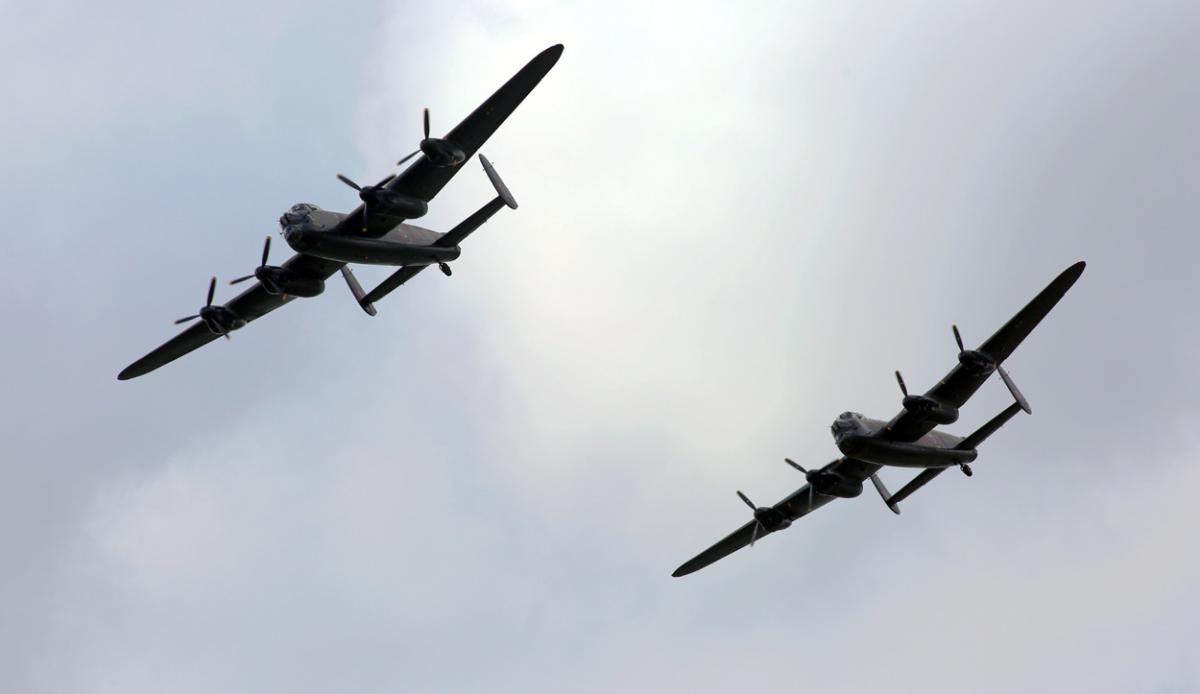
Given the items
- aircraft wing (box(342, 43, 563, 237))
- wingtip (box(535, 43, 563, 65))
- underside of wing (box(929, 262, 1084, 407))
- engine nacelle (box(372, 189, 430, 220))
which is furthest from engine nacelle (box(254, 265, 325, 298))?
underside of wing (box(929, 262, 1084, 407))

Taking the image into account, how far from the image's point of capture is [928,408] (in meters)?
60.7

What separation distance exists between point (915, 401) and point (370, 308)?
81.9ft

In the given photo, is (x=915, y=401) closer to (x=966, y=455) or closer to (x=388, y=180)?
(x=966, y=455)

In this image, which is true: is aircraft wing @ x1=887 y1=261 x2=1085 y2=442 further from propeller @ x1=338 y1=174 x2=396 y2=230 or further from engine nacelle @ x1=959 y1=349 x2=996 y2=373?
propeller @ x1=338 y1=174 x2=396 y2=230

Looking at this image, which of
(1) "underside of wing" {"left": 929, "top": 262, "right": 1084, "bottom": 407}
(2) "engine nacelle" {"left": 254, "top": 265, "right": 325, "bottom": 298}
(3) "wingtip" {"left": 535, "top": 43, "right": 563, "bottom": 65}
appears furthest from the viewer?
(2) "engine nacelle" {"left": 254, "top": 265, "right": 325, "bottom": 298}

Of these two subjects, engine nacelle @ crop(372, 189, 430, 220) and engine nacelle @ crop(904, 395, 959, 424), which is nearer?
engine nacelle @ crop(372, 189, 430, 220)

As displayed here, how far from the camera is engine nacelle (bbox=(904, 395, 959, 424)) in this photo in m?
60.6

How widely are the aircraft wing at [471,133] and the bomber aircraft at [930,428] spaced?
2040 cm

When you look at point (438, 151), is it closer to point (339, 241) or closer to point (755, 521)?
point (339, 241)

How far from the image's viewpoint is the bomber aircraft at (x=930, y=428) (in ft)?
198

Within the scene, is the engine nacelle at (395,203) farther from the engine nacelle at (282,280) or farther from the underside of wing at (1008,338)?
the underside of wing at (1008,338)

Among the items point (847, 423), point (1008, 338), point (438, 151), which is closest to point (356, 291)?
point (438, 151)

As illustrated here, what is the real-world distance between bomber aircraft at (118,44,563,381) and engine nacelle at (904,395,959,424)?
19711 mm

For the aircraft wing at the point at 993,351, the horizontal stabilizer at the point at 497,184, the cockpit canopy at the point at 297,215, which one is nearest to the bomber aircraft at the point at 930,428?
the aircraft wing at the point at 993,351
